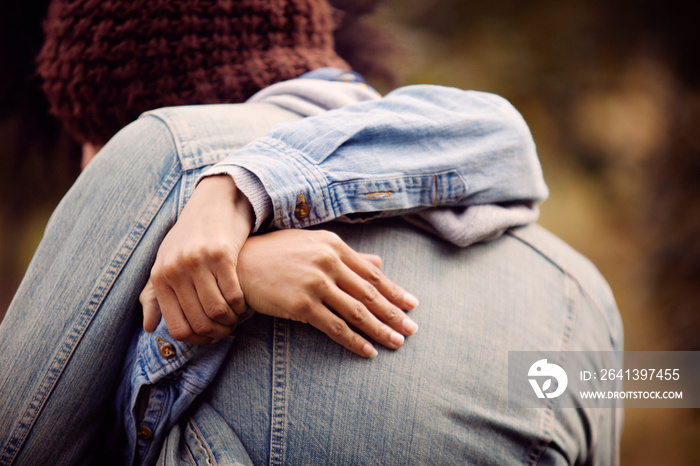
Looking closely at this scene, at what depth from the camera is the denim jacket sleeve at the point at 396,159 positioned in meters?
0.54

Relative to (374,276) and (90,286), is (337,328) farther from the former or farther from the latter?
(90,286)

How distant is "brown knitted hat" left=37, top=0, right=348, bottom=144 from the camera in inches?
29.1

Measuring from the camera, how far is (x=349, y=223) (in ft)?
2.04

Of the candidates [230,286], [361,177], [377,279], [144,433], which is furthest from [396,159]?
[144,433]

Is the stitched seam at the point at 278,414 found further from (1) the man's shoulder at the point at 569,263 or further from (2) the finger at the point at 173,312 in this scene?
(1) the man's shoulder at the point at 569,263

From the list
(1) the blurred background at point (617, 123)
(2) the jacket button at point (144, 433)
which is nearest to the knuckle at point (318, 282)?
(2) the jacket button at point (144, 433)

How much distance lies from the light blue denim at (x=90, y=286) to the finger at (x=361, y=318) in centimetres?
14

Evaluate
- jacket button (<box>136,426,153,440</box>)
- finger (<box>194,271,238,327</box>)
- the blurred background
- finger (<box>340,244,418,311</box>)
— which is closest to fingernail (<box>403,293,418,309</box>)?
finger (<box>340,244,418,311</box>)

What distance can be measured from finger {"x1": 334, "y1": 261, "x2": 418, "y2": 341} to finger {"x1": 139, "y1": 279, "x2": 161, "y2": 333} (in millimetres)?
222

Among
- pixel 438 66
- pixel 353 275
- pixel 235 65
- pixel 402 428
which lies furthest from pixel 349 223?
pixel 438 66

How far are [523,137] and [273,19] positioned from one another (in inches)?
18.6

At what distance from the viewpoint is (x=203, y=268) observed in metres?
0.49

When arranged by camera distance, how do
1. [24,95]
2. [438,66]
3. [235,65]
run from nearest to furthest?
[235,65], [24,95], [438,66]

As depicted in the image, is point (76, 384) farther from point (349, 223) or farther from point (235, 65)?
point (235, 65)
